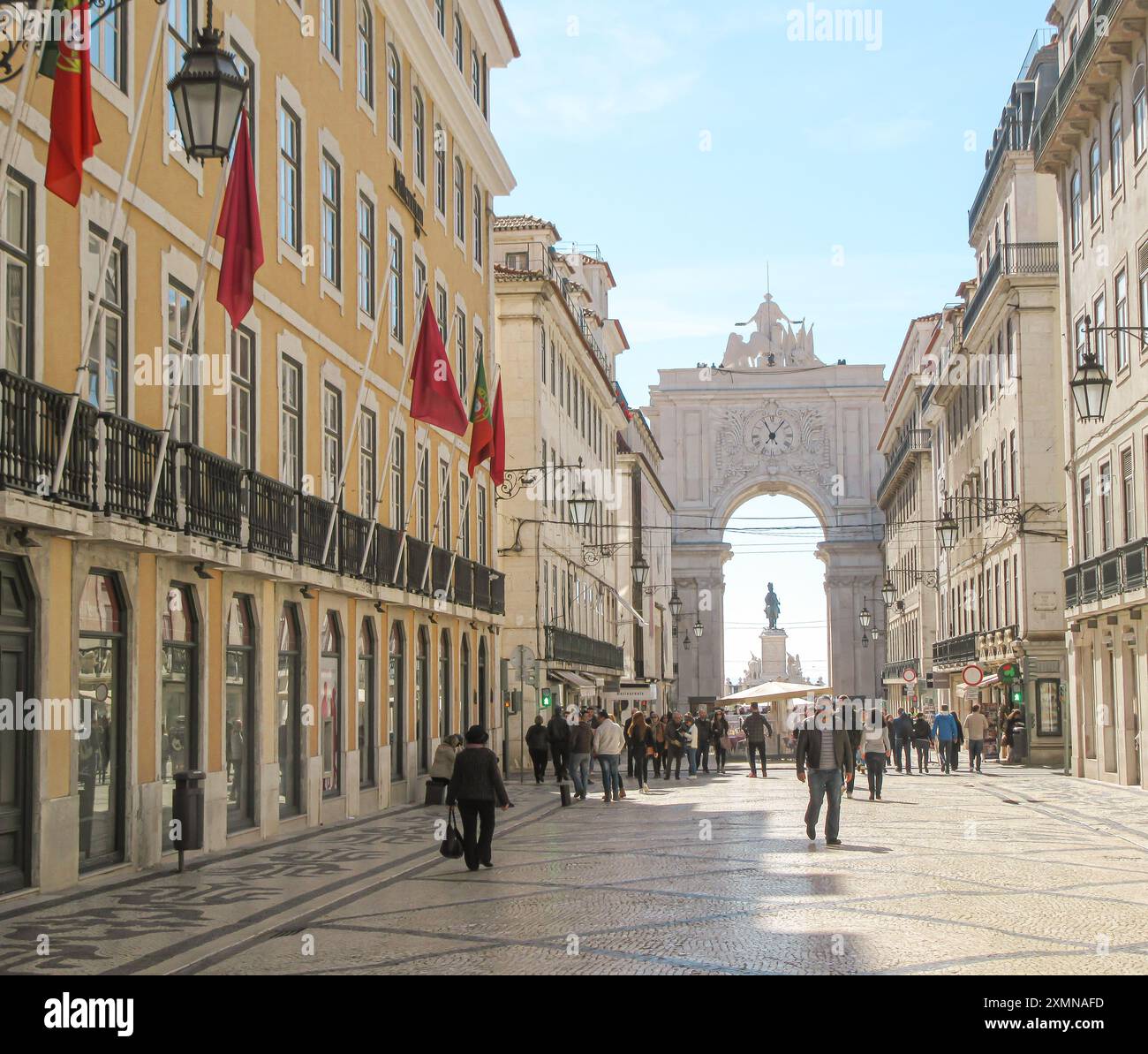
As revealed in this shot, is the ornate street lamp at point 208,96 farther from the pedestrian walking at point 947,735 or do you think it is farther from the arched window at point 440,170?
the pedestrian walking at point 947,735

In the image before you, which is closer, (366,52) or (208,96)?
(208,96)

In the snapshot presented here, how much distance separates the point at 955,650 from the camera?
56562 mm

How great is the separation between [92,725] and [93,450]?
269 cm

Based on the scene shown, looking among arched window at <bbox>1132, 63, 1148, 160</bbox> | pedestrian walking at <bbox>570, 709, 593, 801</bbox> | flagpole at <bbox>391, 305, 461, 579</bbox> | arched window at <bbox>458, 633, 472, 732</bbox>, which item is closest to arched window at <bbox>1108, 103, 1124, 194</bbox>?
arched window at <bbox>1132, 63, 1148, 160</bbox>

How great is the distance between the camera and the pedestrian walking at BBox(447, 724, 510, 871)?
16141mm

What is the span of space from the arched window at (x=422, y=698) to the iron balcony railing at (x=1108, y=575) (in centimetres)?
1265

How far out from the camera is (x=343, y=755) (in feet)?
79.6

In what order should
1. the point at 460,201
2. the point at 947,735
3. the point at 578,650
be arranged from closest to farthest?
the point at 460,201 → the point at 947,735 → the point at 578,650

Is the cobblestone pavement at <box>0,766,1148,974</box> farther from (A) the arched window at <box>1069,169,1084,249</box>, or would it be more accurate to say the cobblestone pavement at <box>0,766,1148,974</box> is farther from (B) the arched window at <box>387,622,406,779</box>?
(A) the arched window at <box>1069,169,1084,249</box>

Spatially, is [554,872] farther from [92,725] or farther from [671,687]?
[671,687]

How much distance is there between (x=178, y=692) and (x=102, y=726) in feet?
7.21

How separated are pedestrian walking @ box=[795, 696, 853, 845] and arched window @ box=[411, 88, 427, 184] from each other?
15.5 meters

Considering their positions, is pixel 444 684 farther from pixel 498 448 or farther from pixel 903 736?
pixel 903 736

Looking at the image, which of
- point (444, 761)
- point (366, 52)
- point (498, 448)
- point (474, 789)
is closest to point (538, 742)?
point (498, 448)
